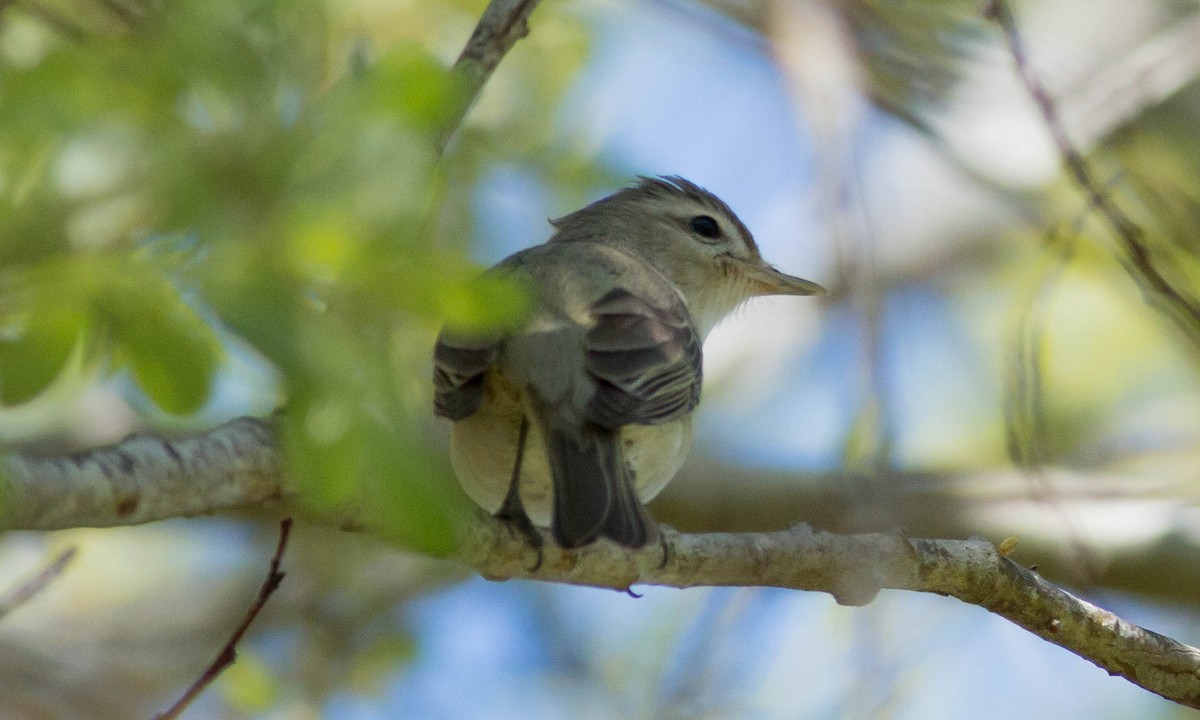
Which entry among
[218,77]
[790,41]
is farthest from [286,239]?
[790,41]

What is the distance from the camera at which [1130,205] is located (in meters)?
7.69

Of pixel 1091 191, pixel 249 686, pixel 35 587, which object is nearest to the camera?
pixel 35 587

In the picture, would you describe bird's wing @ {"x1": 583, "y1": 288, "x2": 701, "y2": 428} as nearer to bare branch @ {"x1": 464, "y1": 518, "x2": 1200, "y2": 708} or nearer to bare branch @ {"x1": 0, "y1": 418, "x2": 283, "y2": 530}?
bare branch @ {"x1": 464, "y1": 518, "x2": 1200, "y2": 708}

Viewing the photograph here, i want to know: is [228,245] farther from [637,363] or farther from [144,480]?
[637,363]

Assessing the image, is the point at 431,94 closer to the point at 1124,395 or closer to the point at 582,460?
the point at 582,460

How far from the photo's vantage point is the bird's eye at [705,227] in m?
5.78

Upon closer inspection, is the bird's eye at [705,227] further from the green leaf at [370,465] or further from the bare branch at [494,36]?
the green leaf at [370,465]

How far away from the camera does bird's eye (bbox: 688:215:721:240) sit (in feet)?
19.0

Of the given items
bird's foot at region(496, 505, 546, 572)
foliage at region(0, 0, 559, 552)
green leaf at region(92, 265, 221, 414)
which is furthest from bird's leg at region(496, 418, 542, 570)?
green leaf at region(92, 265, 221, 414)

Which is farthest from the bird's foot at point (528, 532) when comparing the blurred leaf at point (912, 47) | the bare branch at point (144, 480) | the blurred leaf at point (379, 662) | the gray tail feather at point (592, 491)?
the blurred leaf at point (912, 47)

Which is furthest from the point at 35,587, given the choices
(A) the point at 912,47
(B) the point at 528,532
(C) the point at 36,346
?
(A) the point at 912,47

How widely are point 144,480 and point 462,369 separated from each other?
1672mm

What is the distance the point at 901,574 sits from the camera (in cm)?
361

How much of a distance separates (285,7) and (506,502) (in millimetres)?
2104
